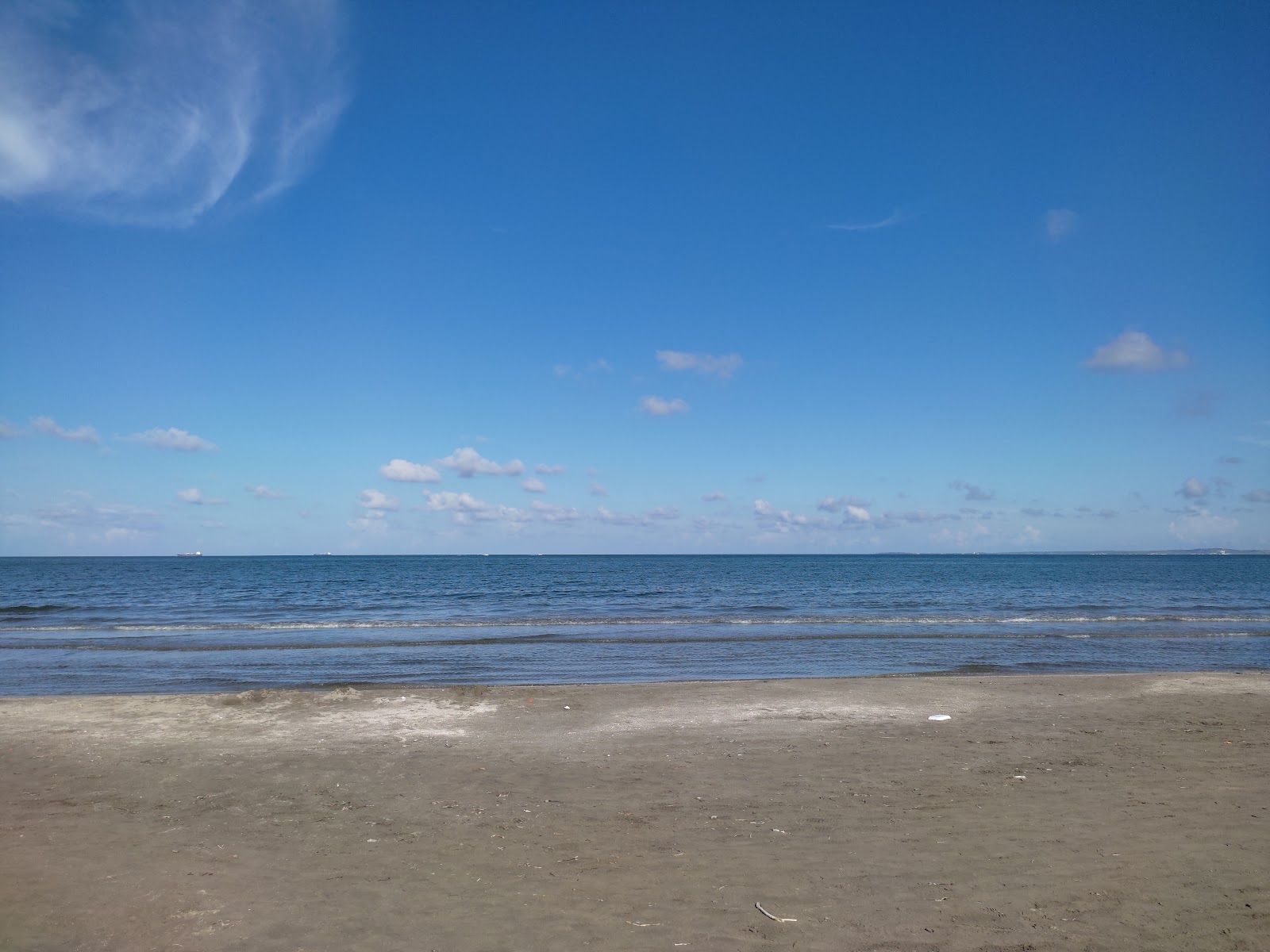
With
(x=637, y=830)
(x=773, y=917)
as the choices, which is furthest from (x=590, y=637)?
(x=773, y=917)

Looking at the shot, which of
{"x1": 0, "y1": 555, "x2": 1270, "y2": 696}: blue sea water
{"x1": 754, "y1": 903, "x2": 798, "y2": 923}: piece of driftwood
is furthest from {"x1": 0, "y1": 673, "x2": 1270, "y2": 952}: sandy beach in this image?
{"x1": 0, "y1": 555, "x2": 1270, "y2": 696}: blue sea water

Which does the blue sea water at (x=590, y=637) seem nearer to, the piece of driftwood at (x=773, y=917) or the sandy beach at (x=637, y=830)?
the sandy beach at (x=637, y=830)

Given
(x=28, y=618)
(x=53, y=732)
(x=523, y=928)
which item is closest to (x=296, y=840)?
(x=523, y=928)

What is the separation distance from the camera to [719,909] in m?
6.11

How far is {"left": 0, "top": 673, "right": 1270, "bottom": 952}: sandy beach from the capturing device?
587 cm

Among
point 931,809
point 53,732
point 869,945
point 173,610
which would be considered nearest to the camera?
point 869,945

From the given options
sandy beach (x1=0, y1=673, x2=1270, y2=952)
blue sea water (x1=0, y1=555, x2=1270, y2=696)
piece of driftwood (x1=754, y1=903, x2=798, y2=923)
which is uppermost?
piece of driftwood (x1=754, y1=903, x2=798, y2=923)

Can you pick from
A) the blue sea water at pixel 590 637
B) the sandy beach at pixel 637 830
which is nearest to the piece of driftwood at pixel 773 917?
the sandy beach at pixel 637 830

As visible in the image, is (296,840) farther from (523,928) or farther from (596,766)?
(596,766)

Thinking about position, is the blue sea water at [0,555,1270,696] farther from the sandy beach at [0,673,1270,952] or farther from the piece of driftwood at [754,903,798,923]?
the piece of driftwood at [754,903,798,923]

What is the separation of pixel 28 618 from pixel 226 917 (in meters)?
38.5

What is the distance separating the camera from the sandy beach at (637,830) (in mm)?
5871

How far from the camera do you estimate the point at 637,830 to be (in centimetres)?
793

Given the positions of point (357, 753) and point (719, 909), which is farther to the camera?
point (357, 753)
